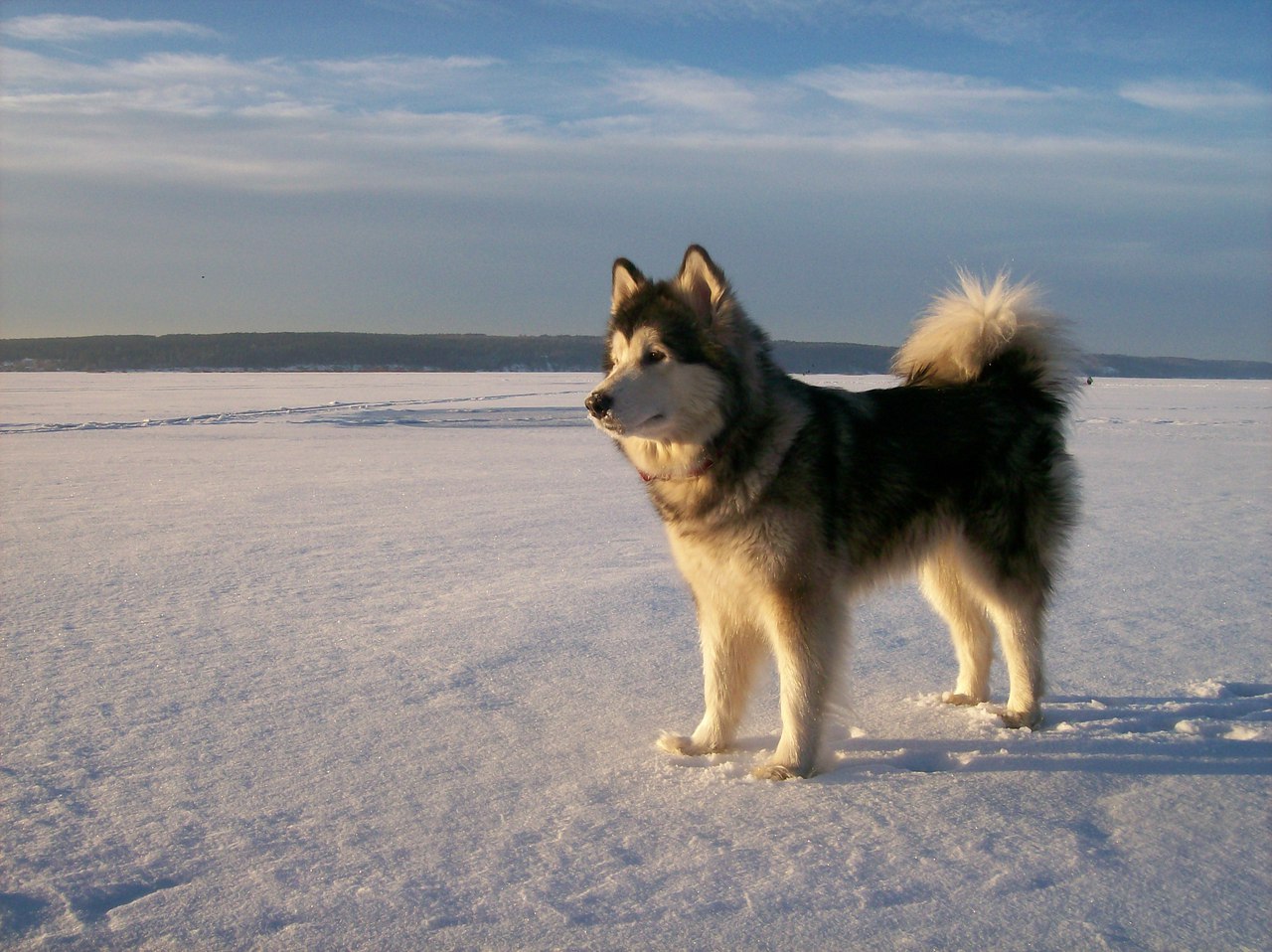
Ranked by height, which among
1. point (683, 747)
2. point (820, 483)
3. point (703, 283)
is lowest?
point (683, 747)

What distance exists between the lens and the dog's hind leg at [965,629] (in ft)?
13.1

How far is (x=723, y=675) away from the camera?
3.48 metres

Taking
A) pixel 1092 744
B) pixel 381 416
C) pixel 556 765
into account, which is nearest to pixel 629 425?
pixel 556 765

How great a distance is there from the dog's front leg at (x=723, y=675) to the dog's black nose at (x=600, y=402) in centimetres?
85

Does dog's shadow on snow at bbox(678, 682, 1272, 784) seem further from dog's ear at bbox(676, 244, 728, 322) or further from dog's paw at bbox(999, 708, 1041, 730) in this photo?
dog's ear at bbox(676, 244, 728, 322)

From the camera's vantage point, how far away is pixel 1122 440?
15.1 metres

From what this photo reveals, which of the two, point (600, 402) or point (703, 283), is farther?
point (703, 283)

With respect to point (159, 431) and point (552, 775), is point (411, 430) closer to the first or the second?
point (159, 431)

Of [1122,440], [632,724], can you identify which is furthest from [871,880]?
[1122,440]

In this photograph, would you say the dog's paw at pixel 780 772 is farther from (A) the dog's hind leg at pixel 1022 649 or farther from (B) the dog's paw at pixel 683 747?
(A) the dog's hind leg at pixel 1022 649

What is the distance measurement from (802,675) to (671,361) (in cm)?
115

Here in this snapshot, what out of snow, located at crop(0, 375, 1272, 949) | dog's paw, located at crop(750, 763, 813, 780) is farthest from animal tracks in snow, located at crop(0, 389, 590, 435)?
dog's paw, located at crop(750, 763, 813, 780)

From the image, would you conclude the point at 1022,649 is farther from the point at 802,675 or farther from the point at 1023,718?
the point at 802,675

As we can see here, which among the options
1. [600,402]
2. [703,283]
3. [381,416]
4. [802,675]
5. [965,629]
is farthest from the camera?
[381,416]
